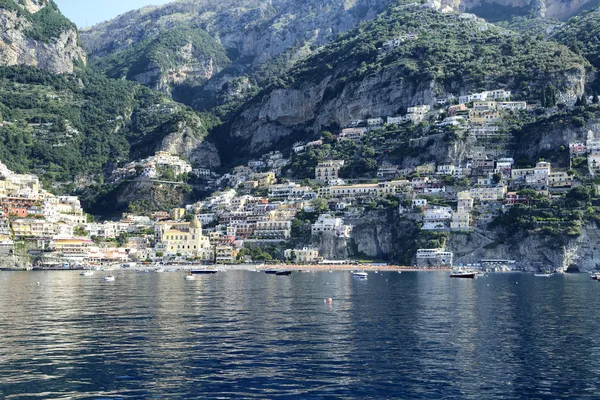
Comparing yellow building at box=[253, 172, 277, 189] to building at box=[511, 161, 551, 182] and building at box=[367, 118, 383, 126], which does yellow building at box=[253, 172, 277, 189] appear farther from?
building at box=[511, 161, 551, 182]

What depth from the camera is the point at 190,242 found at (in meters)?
158

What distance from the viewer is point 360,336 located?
153ft

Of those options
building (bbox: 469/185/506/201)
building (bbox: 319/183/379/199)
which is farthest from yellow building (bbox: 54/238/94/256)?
building (bbox: 469/185/506/201)

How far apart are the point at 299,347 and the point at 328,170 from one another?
5435 inches

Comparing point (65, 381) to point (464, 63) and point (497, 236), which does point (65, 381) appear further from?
point (464, 63)

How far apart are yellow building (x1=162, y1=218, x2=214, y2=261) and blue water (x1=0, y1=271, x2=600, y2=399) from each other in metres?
83.3

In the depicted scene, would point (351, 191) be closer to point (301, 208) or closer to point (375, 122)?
point (301, 208)

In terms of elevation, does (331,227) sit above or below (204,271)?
above

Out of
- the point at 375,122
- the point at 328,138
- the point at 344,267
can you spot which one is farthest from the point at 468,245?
the point at 328,138

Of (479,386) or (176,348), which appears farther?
(176,348)

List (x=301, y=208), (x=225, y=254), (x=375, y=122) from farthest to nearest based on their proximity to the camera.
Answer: (x=375, y=122), (x=301, y=208), (x=225, y=254)

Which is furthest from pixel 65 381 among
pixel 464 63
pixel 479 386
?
pixel 464 63

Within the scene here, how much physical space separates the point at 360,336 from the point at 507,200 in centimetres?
10185

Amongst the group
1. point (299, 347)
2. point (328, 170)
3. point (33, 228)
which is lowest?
point (299, 347)
